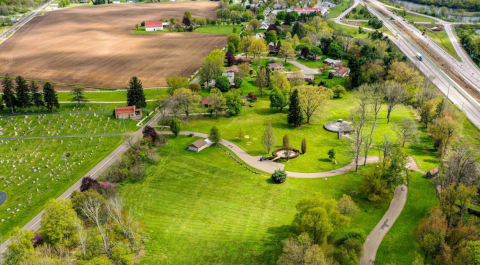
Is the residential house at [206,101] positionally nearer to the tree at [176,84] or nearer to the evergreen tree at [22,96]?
the tree at [176,84]

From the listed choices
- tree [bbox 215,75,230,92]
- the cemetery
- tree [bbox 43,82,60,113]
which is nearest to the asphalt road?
the cemetery

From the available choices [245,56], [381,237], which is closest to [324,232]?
[381,237]

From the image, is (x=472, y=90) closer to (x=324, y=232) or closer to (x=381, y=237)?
(x=381, y=237)

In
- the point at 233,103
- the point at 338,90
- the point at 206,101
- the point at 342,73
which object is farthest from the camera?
the point at 342,73

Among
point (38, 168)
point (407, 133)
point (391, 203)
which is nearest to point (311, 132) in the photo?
point (407, 133)

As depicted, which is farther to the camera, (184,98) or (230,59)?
(230,59)

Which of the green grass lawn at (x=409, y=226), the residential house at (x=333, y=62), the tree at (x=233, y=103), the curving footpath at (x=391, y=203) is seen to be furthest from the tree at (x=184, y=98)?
the residential house at (x=333, y=62)

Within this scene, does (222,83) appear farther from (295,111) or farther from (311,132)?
(311,132)
